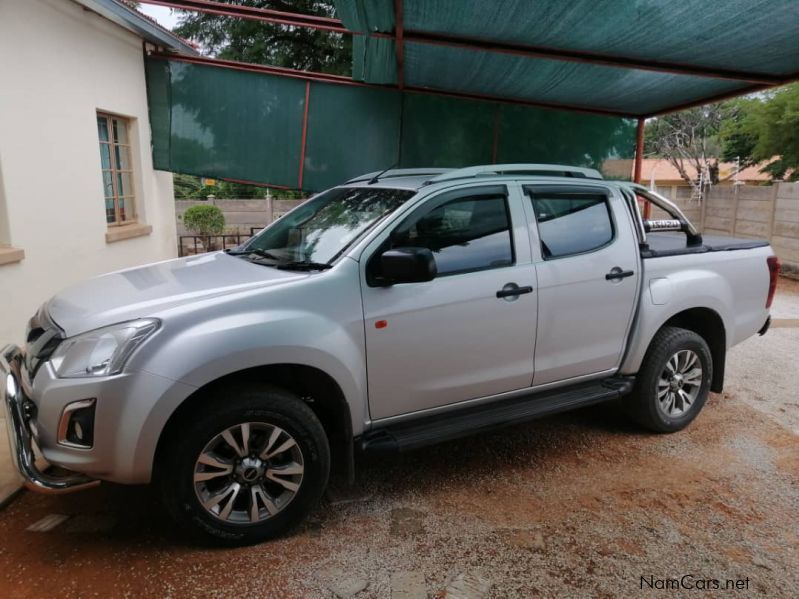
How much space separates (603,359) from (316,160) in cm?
507

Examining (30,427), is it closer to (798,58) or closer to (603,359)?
(603,359)

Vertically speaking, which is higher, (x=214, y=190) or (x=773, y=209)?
(x=214, y=190)

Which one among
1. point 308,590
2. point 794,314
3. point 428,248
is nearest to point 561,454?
point 428,248

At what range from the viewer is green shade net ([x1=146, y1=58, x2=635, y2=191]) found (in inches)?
304

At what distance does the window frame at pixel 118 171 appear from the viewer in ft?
24.5

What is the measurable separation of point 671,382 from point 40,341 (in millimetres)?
4186

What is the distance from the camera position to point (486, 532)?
325 cm

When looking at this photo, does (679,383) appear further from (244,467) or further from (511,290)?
(244,467)

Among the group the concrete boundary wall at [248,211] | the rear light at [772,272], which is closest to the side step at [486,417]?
the rear light at [772,272]

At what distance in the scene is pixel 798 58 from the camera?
197 inches

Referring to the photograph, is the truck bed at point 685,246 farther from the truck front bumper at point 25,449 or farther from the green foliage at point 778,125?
the green foliage at point 778,125

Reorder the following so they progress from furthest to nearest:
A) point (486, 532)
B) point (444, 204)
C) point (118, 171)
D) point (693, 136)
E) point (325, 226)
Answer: point (693, 136)
point (118, 171)
point (325, 226)
point (444, 204)
point (486, 532)

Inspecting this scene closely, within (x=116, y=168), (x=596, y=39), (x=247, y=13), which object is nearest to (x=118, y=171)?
(x=116, y=168)

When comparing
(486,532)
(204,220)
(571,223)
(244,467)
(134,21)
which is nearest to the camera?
(244,467)
